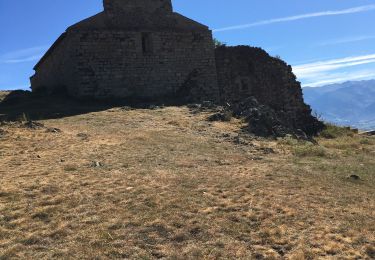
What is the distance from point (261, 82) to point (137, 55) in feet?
31.5

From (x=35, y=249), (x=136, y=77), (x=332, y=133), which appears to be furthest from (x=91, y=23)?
(x=35, y=249)

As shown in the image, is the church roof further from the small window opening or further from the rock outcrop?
the rock outcrop

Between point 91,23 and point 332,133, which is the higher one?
point 91,23

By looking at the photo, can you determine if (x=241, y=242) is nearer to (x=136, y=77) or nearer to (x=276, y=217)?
(x=276, y=217)

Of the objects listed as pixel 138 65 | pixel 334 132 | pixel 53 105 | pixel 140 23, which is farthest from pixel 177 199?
pixel 334 132

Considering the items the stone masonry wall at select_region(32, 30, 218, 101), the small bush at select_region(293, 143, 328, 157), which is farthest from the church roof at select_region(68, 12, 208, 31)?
the small bush at select_region(293, 143, 328, 157)

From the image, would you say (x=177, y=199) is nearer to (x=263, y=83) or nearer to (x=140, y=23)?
(x=140, y=23)

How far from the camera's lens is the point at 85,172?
40.6ft

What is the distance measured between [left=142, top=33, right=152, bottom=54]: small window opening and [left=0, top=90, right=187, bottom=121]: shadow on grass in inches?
132

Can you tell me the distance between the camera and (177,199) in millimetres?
10445

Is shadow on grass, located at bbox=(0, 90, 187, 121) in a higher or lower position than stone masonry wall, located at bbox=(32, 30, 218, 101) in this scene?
lower

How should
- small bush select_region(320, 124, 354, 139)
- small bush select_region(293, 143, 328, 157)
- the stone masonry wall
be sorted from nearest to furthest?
small bush select_region(293, 143, 328, 157) < the stone masonry wall < small bush select_region(320, 124, 354, 139)

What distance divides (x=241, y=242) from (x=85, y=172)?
211 inches

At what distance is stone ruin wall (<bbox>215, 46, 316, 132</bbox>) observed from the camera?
31.0 metres
